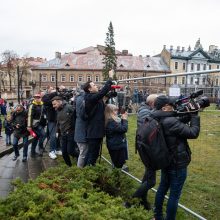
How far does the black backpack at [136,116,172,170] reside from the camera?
385cm

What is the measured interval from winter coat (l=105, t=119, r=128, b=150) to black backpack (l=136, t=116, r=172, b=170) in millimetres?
1264

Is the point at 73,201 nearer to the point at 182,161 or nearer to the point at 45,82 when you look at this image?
the point at 182,161

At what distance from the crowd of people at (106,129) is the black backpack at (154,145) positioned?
94 millimetres

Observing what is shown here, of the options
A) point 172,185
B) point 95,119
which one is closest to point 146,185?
point 172,185

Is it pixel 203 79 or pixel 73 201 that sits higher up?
pixel 203 79

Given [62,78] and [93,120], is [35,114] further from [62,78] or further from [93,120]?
[62,78]

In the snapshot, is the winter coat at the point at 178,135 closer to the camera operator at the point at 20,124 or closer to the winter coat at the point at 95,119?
the winter coat at the point at 95,119

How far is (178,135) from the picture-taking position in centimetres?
389

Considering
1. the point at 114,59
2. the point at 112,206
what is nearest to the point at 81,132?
the point at 112,206

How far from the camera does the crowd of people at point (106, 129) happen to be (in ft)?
13.0

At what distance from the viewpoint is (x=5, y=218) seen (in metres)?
3.18

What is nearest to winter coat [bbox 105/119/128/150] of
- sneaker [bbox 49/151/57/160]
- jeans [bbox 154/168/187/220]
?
jeans [bbox 154/168/187/220]

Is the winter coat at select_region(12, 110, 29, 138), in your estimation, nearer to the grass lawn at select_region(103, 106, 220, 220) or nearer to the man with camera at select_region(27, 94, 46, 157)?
the man with camera at select_region(27, 94, 46, 157)

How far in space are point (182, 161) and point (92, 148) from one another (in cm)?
192
